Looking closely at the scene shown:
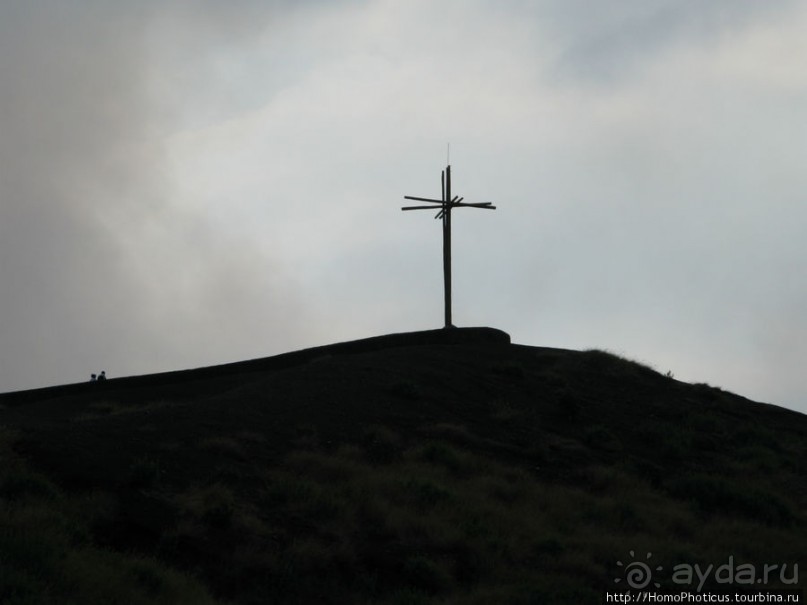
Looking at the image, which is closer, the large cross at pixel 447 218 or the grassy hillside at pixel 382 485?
the grassy hillside at pixel 382 485

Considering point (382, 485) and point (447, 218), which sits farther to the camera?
point (447, 218)

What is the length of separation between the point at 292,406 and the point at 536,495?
218 inches

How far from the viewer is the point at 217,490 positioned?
17484 mm

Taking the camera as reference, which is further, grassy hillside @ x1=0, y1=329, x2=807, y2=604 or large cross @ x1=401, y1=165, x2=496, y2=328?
large cross @ x1=401, y1=165, x2=496, y2=328

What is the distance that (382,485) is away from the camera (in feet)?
63.5

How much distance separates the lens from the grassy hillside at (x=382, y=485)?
51.6ft

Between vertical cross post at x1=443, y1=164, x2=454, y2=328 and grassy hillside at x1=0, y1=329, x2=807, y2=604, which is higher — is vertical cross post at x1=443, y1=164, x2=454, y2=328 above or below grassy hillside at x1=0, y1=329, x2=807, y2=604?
above

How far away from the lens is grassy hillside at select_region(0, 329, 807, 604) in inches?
619

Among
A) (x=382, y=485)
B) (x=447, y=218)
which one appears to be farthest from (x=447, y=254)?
(x=382, y=485)

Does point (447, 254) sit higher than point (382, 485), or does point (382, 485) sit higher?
point (447, 254)

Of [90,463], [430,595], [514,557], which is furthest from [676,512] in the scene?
[90,463]

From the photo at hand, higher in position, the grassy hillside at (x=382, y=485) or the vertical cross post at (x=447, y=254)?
the vertical cross post at (x=447, y=254)

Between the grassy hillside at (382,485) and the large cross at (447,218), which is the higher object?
the large cross at (447,218)

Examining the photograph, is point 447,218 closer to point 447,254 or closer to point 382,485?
point 447,254
